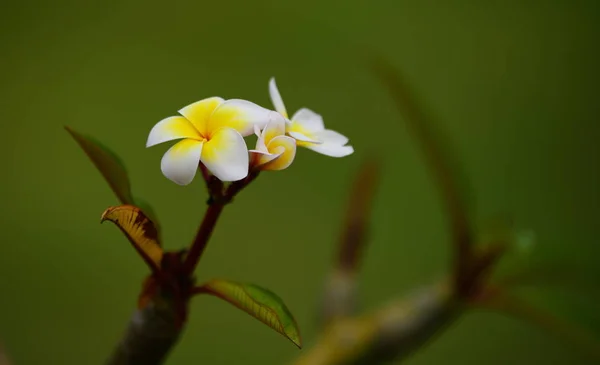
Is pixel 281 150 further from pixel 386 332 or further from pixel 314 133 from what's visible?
pixel 386 332

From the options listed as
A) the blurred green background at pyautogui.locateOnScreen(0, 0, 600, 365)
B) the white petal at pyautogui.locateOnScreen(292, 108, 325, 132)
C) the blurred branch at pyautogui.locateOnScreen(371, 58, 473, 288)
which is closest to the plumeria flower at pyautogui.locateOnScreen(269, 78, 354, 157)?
the white petal at pyautogui.locateOnScreen(292, 108, 325, 132)

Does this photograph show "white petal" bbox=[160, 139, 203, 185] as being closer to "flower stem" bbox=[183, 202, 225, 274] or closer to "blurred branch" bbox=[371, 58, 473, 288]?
"flower stem" bbox=[183, 202, 225, 274]

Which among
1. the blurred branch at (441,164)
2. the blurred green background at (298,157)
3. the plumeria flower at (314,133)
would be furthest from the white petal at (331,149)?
the blurred green background at (298,157)

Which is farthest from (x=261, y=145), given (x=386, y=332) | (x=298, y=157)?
(x=298, y=157)

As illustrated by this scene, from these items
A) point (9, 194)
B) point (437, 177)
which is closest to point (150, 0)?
point (9, 194)

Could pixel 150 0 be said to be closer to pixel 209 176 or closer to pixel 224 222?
pixel 224 222
